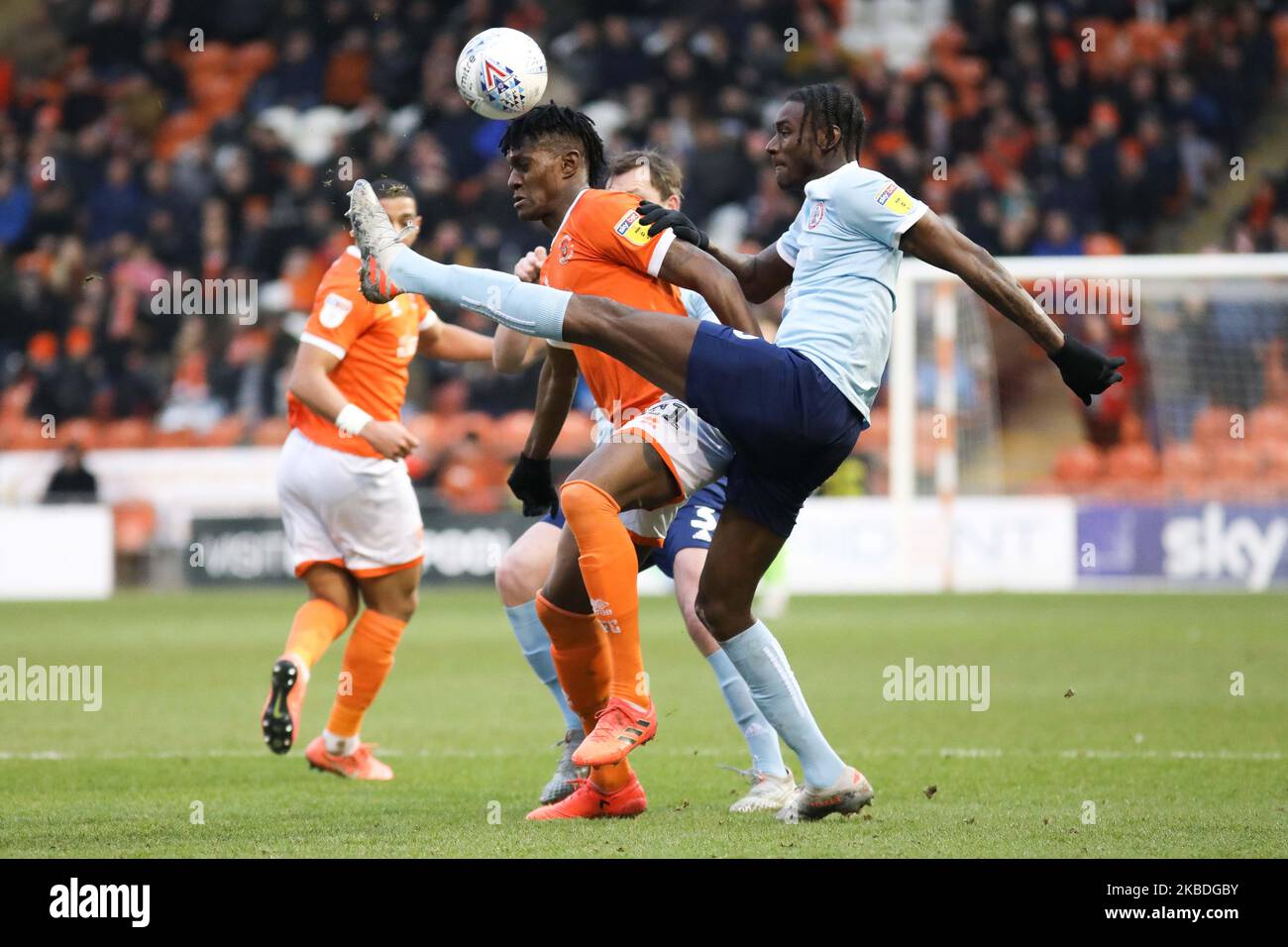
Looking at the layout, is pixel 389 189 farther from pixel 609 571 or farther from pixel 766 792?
pixel 766 792

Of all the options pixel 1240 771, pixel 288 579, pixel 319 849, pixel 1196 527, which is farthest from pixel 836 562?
pixel 319 849

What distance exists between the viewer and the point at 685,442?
5547mm

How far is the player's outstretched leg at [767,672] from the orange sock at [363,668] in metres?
1.97

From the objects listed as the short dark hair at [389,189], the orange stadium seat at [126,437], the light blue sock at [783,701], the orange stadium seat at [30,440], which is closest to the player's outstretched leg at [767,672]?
the light blue sock at [783,701]

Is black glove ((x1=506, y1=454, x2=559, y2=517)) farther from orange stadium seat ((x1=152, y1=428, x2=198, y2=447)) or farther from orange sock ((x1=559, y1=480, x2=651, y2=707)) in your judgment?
orange stadium seat ((x1=152, y1=428, x2=198, y2=447))

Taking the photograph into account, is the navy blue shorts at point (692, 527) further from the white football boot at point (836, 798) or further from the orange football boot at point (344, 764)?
the orange football boot at point (344, 764)

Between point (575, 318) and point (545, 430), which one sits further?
point (545, 430)

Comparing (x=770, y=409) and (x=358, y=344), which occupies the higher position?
(x=358, y=344)

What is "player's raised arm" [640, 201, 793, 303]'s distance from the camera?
18.6 ft

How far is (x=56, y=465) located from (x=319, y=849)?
47.9 ft

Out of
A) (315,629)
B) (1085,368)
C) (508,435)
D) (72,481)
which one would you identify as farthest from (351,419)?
(72,481)

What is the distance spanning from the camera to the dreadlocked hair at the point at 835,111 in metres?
5.55

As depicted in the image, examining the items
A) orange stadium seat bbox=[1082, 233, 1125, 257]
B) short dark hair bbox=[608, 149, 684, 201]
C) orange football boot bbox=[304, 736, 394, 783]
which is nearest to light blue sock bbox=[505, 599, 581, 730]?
orange football boot bbox=[304, 736, 394, 783]

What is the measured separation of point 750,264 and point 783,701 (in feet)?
4.93
